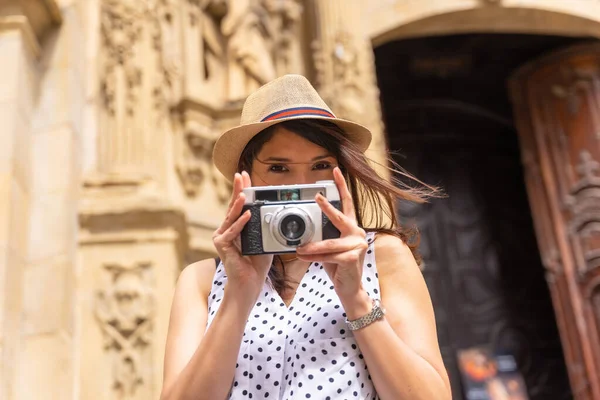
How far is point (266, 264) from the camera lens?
0.94m

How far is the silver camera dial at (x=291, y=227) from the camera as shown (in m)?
0.87

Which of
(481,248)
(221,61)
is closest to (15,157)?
(221,61)

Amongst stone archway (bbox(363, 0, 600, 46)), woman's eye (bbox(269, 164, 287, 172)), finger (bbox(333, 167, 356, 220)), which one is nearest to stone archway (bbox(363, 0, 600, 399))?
stone archway (bbox(363, 0, 600, 46))

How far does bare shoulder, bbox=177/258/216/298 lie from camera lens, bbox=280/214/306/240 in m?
0.26

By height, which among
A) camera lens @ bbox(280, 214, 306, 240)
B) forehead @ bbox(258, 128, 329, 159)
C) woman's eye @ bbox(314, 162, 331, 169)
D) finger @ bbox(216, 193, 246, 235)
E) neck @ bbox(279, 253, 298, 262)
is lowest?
neck @ bbox(279, 253, 298, 262)

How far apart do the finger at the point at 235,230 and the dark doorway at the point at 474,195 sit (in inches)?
116

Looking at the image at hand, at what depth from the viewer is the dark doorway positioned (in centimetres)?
372

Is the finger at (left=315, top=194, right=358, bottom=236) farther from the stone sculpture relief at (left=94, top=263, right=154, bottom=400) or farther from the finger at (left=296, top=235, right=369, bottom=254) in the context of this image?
the stone sculpture relief at (left=94, top=263, right=154, bottom=400)

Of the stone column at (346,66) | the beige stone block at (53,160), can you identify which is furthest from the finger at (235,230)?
the stone column at (346,66)

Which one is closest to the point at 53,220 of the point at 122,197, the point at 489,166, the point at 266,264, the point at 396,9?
the point at 122,197

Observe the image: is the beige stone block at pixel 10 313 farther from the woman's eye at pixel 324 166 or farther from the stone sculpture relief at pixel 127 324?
the woman's eye at pixel 324 166

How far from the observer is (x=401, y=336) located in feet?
3.11

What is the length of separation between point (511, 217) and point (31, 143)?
2.65 metres

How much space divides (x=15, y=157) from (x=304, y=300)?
1.62 metres
